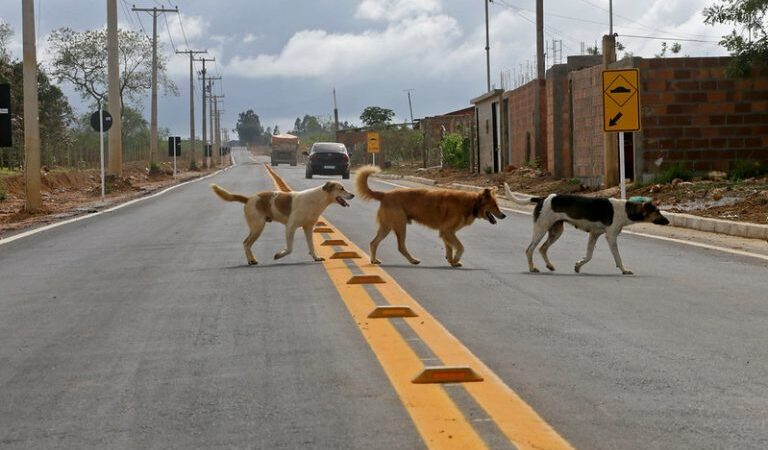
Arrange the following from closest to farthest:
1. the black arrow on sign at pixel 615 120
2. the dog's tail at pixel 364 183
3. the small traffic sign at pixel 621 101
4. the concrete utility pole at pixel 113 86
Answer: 1. the dog's tail at pixel 364 183
2. the small traffic sign at pixel 621 101
3. the black arrow on sign at pixel 615 120
4. the concrete utility pole at pixel 113 86

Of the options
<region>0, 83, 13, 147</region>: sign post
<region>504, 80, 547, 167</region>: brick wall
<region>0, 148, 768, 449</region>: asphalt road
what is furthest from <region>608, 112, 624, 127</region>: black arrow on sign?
<region>504, 80, 547, 167</region>: brick wall

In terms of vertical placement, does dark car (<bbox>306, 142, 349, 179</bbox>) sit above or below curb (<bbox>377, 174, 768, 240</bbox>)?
above

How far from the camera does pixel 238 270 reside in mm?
11523

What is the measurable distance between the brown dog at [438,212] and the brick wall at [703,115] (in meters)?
14.7

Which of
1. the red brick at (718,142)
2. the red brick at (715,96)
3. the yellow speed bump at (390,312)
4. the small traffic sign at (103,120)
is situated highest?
the small traffic sign at (103,120)

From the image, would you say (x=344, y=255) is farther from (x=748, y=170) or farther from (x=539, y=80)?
(x=539, y=80)

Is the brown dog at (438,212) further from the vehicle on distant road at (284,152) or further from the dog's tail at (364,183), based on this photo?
the vehicle on distant road at (284,152)

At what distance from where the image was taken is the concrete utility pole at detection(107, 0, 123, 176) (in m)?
40.2

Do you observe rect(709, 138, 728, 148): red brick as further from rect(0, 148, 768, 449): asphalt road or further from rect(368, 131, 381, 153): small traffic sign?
rect(368, 131, 381, 153): small traffic sign

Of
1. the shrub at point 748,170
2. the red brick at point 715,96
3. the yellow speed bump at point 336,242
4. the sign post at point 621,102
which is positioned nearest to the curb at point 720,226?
the yellow speed bump at point 336,242

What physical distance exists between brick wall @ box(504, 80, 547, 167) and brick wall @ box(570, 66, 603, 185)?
4662mm

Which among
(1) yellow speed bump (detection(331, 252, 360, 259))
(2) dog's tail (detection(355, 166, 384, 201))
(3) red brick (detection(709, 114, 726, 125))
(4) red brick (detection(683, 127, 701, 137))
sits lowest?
(1) yellow speed bump (detection(331, 252, 360, 259))

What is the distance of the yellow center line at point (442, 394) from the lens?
4289 millimetres

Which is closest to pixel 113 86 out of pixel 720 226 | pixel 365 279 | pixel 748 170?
pixel 748 170
